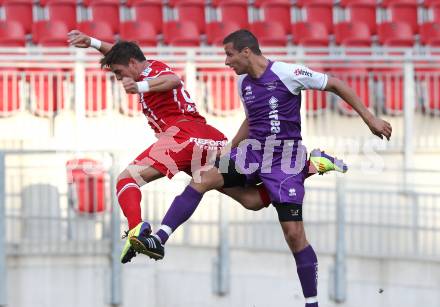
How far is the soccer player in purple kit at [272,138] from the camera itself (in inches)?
311

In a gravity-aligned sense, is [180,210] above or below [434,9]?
below

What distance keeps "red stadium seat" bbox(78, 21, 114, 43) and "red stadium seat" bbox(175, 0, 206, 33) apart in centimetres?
110

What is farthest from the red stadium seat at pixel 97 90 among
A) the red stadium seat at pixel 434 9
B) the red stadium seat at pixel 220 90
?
the red stadium seat at pixel 434 9

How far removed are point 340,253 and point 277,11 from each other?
513 cm

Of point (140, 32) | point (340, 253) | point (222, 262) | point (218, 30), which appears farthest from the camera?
point (218, 30)

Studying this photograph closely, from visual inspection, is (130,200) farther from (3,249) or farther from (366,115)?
(3,249)

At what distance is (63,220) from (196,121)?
9.04 feet

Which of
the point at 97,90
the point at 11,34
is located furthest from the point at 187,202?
A: the point at 11,34

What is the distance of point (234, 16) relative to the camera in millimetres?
15219

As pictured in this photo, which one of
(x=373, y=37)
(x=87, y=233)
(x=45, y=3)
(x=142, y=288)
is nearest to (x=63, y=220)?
(x=87, y=233)

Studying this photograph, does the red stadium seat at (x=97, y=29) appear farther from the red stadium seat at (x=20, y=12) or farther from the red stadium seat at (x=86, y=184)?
the red stadium seat at (x=86, y=184)

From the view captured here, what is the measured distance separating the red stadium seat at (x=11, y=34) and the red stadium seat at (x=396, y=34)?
470cm

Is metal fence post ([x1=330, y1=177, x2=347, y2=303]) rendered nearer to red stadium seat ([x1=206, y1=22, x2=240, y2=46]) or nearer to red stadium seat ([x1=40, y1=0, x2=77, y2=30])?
red stadium seat ([x1=206, y1=22, x2=240, y2=46])

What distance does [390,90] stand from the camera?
41.0 ft
